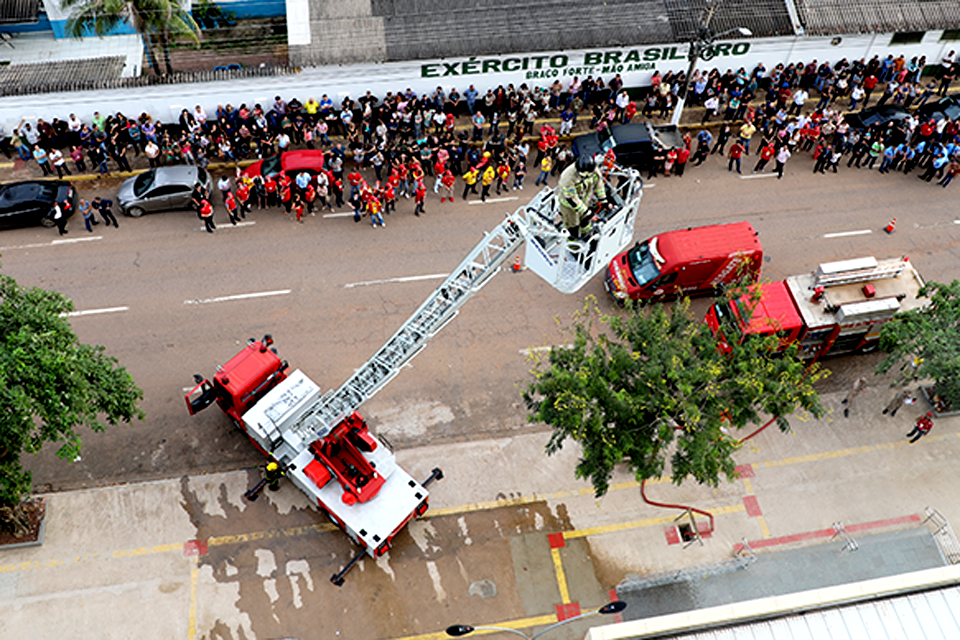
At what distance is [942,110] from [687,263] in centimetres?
1505

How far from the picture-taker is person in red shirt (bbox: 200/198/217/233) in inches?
969

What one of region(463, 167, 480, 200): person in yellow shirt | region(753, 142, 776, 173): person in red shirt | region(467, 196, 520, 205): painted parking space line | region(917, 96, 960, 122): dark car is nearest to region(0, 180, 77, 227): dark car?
region(463, 167, 480, 200): person in yellow shirt

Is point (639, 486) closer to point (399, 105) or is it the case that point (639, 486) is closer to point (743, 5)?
point (399, 105)

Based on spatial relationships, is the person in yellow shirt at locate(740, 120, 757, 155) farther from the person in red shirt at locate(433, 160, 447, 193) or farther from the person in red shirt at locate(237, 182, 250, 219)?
the person in red shirt at locate(237, 182, 250, 219)

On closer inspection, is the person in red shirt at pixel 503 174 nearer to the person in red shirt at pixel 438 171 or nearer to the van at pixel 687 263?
the person in red shirt at pixel 438 171

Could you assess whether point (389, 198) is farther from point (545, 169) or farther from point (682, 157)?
point (682, 157)

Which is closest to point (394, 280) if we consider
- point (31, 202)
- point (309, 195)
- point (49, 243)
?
point (309, 195)

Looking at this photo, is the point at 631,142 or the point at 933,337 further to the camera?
the point at 631,142

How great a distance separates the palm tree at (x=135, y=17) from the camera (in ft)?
85.7

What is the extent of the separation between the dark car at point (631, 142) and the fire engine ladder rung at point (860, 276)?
8.55 metres

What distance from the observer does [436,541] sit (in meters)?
19.5

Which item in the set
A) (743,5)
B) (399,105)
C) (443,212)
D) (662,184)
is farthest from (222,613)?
(743,5)

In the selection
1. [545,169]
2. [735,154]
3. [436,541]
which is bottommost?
[436,541]

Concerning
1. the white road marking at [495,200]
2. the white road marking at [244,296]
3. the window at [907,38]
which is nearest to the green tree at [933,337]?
the white road marking at [495,200]
